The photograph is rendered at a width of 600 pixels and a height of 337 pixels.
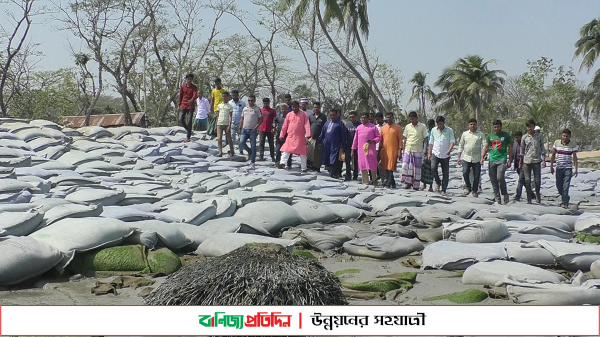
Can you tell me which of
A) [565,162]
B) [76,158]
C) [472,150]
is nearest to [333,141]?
[472,150]

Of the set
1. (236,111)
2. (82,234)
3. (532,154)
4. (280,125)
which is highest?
(236,111)

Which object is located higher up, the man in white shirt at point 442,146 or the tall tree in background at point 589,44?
the tall tree in background at point 589,44

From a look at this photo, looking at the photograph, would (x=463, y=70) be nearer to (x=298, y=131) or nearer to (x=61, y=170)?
(x=298, y=131)

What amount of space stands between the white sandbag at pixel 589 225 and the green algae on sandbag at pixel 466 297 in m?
2.78

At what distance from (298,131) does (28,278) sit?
20.2 feet

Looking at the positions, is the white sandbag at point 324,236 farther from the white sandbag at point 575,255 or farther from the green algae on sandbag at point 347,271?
the white sandbag at point 575,255

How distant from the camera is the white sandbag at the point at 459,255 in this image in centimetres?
430

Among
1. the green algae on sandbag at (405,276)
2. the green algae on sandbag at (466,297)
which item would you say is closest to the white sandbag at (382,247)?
the green algae on sandbag at (405,276)

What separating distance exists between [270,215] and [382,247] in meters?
1.32

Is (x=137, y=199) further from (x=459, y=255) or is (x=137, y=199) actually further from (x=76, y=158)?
(x=459, y=255)

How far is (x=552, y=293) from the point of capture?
3293mm

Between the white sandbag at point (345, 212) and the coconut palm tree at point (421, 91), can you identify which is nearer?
the white sandbag at point (345, 212)

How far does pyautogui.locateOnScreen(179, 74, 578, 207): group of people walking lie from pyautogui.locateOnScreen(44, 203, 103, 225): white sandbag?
489 cm

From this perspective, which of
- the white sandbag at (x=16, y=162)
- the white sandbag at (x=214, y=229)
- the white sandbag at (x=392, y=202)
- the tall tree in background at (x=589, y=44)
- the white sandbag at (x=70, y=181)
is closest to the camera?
the white sandbag at (x=214, y=229)
